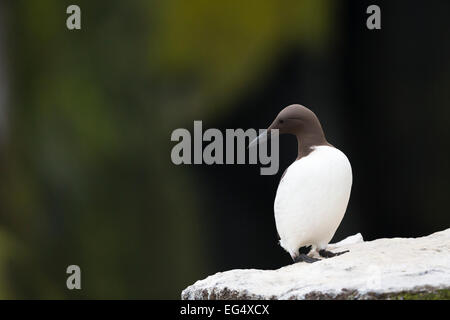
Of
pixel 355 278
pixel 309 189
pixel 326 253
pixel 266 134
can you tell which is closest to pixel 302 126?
pixel 266 134

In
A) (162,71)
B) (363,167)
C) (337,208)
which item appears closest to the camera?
(337,208)

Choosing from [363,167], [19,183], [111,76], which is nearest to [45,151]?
[19,183]

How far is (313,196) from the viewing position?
12.2ft

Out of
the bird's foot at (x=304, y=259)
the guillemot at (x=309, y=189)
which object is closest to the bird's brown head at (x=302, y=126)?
the guillemot at (x=309, y=189)

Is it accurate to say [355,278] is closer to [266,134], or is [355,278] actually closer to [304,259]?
[304,259]

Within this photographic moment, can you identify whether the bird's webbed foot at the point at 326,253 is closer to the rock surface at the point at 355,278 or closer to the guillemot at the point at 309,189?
the guillemot at the point at 309,189

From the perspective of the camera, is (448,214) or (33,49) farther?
(33,49)

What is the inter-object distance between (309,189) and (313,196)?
0.10 feet

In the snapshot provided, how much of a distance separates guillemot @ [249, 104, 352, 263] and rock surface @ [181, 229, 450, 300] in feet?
0.46

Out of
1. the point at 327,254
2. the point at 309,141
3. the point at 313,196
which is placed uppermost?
the point at 309,141

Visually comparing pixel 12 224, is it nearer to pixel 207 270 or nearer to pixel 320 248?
pixel 207 270

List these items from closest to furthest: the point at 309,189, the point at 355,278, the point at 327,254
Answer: the point at 355,278 → the point at 309,189 → the point at 327,254

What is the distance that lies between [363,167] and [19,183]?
2.22m

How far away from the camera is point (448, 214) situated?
6168 millimetres
